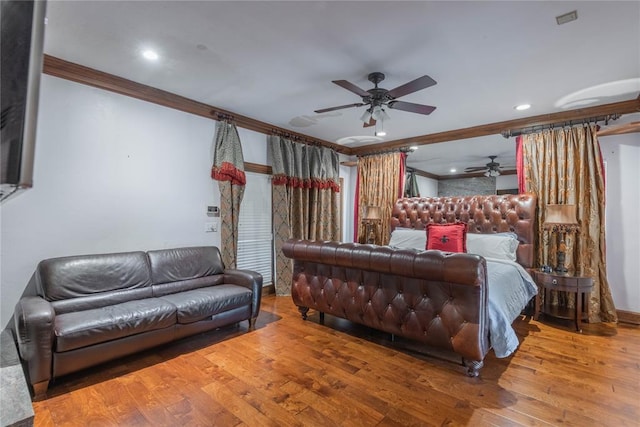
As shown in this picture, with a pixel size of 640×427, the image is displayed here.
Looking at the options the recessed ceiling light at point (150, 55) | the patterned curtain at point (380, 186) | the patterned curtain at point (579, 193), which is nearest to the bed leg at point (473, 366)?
the patterned curtain at point (579, 193)

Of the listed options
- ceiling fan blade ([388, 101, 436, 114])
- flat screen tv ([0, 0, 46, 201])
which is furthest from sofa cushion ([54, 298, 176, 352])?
ceiling fan blade ([388, 101, 436, 114])

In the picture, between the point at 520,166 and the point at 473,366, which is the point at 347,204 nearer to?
the point at 520,166

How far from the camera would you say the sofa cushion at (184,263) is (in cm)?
327

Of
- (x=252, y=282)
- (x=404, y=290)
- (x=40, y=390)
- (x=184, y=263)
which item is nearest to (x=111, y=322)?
(x=40, y=390)

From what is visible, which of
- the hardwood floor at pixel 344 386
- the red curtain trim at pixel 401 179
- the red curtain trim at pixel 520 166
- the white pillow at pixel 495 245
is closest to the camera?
the hardwood floor at pixel 344 386

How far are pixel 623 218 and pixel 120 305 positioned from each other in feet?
18.1

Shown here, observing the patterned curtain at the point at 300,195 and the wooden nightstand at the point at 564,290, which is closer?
the wooden nightstand at the point at 564,290

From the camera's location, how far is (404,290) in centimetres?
269

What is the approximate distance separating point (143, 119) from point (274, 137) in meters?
1.81

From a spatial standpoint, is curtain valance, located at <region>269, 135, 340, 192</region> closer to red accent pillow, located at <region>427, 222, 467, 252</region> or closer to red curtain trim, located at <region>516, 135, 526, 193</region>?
red accent pillow, located at <region>427, 222, 467, 252</region>

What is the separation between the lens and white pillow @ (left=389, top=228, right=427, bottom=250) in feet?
14.9

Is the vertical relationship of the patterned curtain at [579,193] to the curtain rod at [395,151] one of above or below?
below

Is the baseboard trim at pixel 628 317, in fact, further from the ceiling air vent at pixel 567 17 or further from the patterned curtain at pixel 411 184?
the patterned curtain at pixel 411 184

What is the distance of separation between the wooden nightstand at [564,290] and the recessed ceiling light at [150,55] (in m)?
4.62
